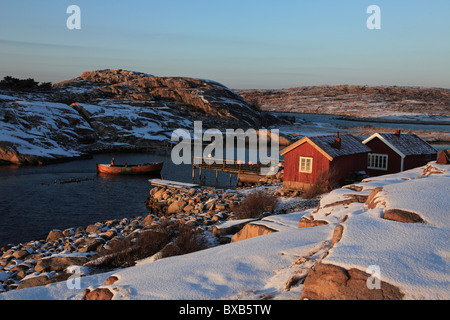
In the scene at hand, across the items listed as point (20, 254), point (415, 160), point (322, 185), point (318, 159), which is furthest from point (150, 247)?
point (415, 160)

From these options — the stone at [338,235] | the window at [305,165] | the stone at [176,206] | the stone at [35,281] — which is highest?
the stone at [338,235]

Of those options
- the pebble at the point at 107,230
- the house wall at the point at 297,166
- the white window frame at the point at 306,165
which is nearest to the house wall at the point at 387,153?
the house wall at the point at 297,166

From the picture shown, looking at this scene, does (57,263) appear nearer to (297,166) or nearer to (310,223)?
(310,223)

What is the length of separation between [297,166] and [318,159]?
1.77 meters

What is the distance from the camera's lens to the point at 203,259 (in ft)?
35.2

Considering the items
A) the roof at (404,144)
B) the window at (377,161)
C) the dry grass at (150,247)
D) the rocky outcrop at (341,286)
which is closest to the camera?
the rocky outcrop at (341,286)

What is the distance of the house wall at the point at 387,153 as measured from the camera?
3064cm

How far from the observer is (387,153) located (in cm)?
3130

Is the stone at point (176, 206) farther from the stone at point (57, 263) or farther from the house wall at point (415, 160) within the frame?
the house wall at point (415, 160)

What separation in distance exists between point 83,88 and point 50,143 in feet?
192

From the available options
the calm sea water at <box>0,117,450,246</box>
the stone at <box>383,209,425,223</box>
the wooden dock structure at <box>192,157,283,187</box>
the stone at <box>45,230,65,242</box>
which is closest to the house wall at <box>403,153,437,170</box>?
the wooden dock structure at <box>192,157,283,187</box>

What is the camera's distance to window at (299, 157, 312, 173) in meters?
28.9

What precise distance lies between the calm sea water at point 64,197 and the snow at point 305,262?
17.5 meters

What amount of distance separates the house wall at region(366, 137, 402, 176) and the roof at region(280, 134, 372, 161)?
2.60 ft
